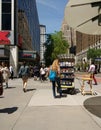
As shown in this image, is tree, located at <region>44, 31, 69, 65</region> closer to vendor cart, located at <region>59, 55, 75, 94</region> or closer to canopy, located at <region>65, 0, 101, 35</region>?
vendor cart, located at <region>59, 55, 75, 94</region>

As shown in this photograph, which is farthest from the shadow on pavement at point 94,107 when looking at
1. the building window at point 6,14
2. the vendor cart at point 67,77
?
the building window at point 6,14

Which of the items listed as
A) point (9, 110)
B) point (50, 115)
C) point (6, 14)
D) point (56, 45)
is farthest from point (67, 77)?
point (56, 45)

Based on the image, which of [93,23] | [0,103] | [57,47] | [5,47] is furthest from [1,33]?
[57,47]

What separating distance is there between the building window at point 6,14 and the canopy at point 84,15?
36.1m

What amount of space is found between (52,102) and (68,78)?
4.46 meters

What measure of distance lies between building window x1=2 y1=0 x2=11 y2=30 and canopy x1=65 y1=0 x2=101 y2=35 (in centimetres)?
3609

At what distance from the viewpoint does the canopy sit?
10914mm

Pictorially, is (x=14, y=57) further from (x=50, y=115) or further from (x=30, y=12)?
(x=50, y=115)

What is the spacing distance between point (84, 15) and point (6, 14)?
37.5m

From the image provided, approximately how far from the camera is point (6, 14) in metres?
48.1

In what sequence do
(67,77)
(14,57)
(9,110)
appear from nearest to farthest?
(9,110)
(67,77)
(14,57)

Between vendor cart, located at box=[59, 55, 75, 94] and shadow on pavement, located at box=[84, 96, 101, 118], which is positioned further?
vendor cart, located at box=[59, 55, 75, 94]

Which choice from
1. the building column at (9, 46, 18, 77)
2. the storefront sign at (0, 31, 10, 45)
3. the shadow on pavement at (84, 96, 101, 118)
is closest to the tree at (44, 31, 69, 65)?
the building column at (9, 46, 18, 77)

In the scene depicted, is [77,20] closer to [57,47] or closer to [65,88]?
[65,88]
